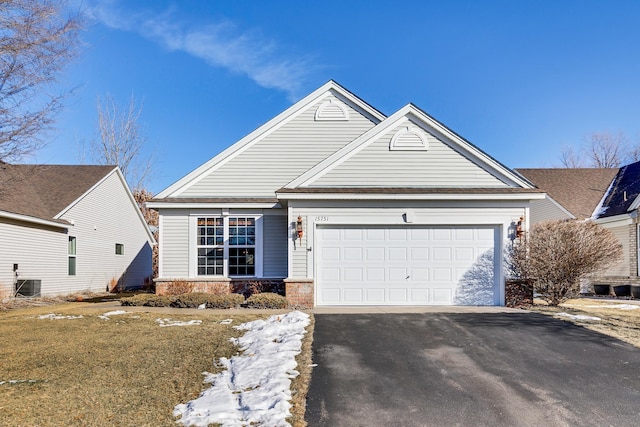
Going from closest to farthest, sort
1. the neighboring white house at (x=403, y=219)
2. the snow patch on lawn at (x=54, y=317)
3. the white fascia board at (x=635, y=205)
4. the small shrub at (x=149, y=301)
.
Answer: the snow patch on lawn at (x=54, y=317), the neighboring white house at (x=403, y=219), the small shrub at (x=149, y=301), the white fascia board at (x=635, y=205)

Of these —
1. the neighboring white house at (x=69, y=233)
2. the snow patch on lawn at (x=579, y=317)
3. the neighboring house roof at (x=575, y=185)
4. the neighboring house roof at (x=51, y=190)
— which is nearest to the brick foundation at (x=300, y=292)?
the snow patch on lawn at (x=579, y=317)

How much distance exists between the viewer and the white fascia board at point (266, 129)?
540 inches

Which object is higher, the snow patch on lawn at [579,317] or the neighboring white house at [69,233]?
the neighboring white house at [69,233]

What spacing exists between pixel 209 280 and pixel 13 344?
6.06 meters

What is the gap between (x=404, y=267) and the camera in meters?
11.6

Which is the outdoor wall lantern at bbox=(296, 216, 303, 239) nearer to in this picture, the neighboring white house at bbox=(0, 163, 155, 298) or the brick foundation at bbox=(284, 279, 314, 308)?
the brick foundation at bbox=(284, 279, 314, 308)

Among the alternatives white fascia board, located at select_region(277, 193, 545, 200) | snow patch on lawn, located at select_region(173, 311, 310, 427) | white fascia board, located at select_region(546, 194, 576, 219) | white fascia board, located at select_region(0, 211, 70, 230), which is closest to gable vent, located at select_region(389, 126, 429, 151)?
white fascia board, located at select_region(277, 193, 545, 200)

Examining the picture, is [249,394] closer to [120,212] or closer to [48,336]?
[48,336]

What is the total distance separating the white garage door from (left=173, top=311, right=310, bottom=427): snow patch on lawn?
375 centimetres

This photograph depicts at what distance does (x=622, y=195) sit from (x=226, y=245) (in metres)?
17.0

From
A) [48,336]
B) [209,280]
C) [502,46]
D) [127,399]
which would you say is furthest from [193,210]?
[502,46]

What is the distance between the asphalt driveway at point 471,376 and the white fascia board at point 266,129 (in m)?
7.50

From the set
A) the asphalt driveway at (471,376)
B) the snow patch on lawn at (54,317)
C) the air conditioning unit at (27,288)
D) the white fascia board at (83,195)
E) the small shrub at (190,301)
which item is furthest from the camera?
the white fascia board at (83,195)

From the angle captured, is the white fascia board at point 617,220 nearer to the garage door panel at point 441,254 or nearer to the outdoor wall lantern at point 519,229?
the outdoor wall lantern at point 519,229
